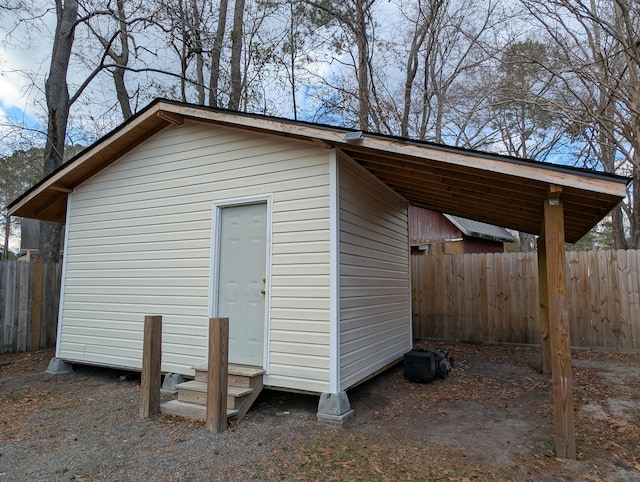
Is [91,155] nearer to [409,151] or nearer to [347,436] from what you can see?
[409,151]

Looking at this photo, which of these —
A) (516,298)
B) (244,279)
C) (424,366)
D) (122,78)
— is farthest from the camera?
(122,78)

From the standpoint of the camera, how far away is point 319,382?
4195 mm

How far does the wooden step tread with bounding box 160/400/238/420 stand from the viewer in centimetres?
406

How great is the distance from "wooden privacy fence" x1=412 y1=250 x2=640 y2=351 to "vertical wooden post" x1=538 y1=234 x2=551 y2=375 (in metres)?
1.91

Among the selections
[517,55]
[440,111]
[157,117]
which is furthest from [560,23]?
[157,117]

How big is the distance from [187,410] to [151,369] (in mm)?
579

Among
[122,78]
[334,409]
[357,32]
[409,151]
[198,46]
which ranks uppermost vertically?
[357,32]

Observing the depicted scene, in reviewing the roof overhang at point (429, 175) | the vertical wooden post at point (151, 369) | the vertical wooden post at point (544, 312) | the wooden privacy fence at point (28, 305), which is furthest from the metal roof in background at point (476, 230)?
the wooden privacy fence at point (28, 305)

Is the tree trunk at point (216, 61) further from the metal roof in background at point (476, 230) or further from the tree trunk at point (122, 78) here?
the metal roof in background at point (476, 230)

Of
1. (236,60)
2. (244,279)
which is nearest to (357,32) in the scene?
(236,60)

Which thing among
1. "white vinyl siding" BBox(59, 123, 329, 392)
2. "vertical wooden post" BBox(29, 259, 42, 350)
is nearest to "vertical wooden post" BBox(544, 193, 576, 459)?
"white vinyl siding" BBox(59, 123, 329, 392)

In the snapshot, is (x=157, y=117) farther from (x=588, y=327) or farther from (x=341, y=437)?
(x=588, y=327)

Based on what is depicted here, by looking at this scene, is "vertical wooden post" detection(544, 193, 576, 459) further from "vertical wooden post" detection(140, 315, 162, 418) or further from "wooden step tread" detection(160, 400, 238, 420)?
"vertical wooden post" detection(140, 315, 162, 418)

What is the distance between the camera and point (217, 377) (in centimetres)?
372
